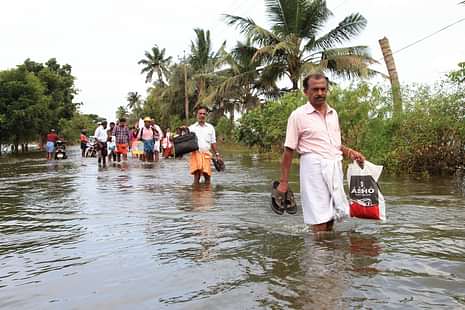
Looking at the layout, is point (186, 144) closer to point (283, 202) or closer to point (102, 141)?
point (283, 202)

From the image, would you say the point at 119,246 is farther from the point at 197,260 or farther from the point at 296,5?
the point at 296,5

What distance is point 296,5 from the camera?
955 inches

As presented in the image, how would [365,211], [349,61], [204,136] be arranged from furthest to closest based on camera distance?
[349,61] → [204,136] → [365,211]

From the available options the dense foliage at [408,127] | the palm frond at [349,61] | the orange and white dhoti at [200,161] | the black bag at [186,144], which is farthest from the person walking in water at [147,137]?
the palm frond at [349,61]

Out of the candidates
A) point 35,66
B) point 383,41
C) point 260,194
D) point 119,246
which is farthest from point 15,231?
point 35,66

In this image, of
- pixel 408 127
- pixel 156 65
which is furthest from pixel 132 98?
pixel 408 127

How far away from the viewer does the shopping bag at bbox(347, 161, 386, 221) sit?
5184mm

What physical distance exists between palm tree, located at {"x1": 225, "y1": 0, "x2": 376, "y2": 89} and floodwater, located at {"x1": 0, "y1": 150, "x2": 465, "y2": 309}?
54.4ft

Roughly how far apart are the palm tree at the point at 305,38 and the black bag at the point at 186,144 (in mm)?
14107

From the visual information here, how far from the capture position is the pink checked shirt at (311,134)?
5035mm

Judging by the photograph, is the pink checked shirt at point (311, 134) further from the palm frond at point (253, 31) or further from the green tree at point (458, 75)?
the palm frond at point (253, 31)

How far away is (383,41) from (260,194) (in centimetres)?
825

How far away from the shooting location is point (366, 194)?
5.22 m

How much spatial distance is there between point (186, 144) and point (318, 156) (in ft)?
18.7
